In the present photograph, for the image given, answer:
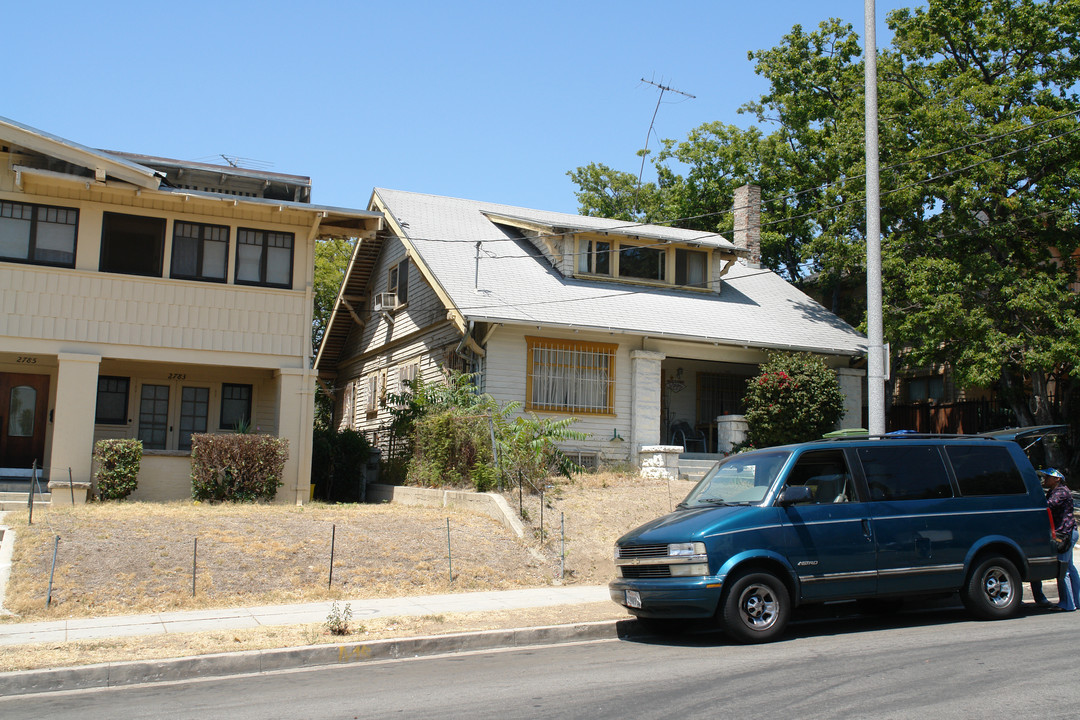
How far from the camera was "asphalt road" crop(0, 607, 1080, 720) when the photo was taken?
21.5 feet

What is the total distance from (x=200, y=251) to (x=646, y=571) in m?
12.0

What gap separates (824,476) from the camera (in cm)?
988

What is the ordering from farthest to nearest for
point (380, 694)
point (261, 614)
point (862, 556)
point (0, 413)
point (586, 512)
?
point (0, 413), point (586, 512), point (261, 614), point (862, 556), point (380, 694)

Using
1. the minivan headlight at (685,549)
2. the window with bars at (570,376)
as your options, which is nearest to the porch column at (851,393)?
the window with bars at (570,376)

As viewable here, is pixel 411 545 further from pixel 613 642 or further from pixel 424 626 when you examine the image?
pixel 613 642

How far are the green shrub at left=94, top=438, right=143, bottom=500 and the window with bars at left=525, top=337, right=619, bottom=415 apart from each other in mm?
7879

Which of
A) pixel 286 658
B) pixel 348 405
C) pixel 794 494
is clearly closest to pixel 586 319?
pixel 794 494

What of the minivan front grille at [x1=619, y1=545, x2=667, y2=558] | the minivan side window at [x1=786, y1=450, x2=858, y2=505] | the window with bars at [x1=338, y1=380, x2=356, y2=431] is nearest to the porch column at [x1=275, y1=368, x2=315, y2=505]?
the minivan front grille at [x1=619, y1=545, x2=667, y2=558]

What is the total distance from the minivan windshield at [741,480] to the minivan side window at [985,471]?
6.91ft

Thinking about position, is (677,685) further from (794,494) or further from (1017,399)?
(1017,399)

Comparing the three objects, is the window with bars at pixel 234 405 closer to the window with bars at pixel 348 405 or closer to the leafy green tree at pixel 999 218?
the window with bars at pixel 348 405

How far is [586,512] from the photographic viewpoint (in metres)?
15.5

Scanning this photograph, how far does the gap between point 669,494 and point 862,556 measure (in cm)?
766

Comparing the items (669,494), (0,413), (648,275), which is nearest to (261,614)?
(669,494)
